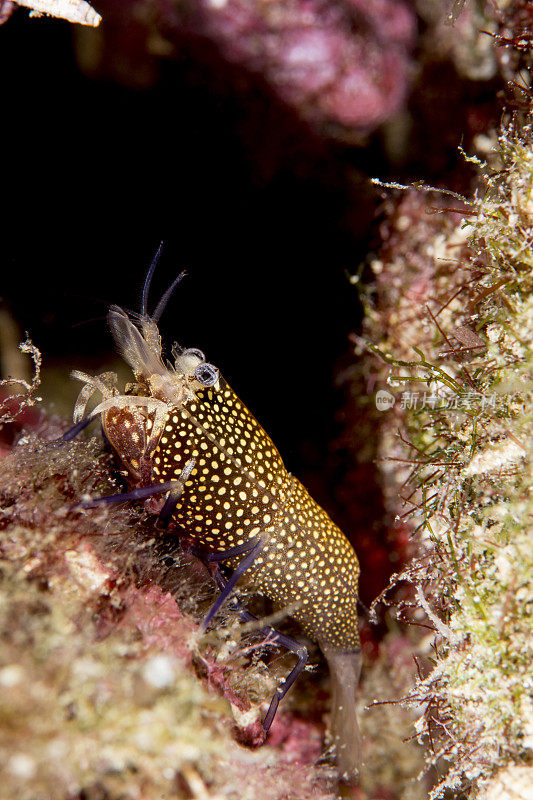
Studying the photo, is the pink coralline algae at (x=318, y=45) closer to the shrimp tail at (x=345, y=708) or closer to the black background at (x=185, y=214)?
the black background at (x=185, y=214)

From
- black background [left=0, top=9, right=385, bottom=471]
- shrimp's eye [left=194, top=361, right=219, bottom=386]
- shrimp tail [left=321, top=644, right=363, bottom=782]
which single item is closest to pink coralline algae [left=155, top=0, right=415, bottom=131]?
black background [left=0, top=9, right=385, bottom=471]

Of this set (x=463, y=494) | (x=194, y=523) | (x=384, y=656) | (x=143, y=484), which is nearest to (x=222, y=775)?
(x=194, y=523)

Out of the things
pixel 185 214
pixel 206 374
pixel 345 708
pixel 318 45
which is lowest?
pixel 345 708

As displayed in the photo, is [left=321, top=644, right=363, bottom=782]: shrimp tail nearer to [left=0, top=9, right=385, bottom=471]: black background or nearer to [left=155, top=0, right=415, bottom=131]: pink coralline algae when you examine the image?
[left=0, top=9, right=385, bottom=471]: black background

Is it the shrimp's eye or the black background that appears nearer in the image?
the shrimp's eye

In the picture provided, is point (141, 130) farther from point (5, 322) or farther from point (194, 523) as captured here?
point (194, 523)

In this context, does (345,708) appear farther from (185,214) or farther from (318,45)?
(318,45)

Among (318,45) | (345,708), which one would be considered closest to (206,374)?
(318,45)

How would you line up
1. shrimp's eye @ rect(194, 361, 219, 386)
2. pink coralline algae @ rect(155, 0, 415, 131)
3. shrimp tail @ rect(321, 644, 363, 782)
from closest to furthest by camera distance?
1. shrimp's eye @ rect(194, 361, 219, 386)
2. pink coralline algae @ rect(155, 0, 415, 131)
3. shrimp tail @ rect(321, 644, 363, 782)
